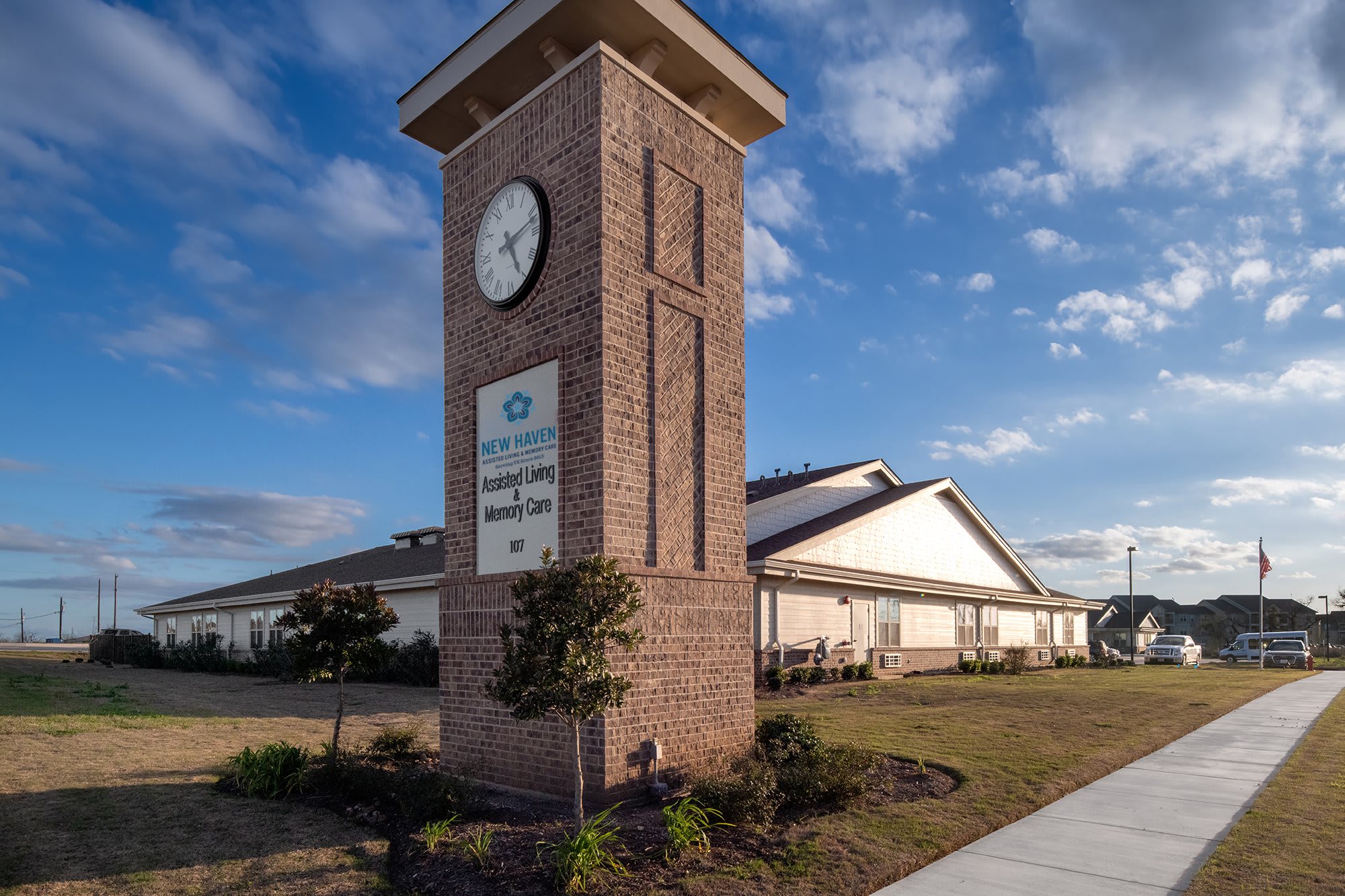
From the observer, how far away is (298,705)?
1973 cm

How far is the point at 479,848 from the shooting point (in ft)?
22.5

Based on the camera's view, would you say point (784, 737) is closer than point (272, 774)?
No

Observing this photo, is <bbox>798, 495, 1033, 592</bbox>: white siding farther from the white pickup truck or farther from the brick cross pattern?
the white pickup truck

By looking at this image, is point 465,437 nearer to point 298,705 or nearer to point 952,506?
point 298,705

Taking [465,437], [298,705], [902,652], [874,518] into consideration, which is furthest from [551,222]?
[902,652]

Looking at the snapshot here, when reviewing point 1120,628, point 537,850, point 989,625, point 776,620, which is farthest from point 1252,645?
point 537,850

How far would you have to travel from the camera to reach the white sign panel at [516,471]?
9.59 meters

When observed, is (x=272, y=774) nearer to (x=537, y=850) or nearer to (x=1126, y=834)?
(x=537, y=850)

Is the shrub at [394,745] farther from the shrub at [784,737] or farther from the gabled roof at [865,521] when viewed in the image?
the gabled roof at [865,521]

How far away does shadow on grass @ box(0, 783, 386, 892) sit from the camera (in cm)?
677

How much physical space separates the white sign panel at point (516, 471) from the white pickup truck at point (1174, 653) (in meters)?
45.9

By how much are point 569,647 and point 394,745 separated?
19.4 ft

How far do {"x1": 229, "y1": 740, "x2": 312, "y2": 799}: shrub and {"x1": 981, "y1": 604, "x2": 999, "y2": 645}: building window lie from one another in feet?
95.0

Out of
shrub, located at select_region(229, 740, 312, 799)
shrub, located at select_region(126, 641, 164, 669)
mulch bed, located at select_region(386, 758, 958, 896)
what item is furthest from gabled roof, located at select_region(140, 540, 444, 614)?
mulch bed, located at select_region(386, 758, 958, 896)
